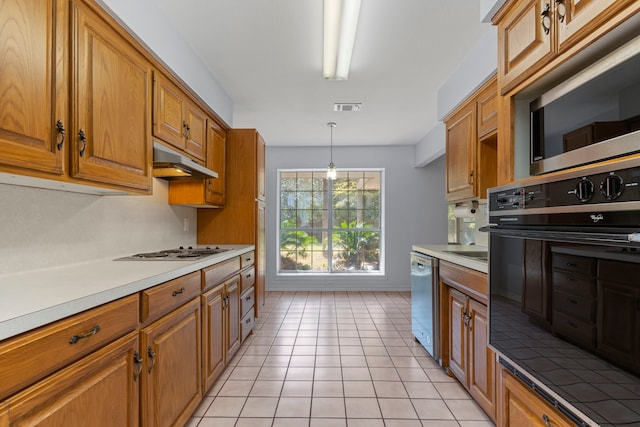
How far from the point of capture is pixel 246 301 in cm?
321

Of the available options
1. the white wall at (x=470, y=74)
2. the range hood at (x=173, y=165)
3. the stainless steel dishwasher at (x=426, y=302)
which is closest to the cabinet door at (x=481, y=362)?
the stainless steel dishwasher at (x=426, y=302)

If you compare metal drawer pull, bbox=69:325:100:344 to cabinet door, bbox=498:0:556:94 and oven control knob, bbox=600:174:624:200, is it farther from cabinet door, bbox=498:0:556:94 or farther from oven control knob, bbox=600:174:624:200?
cabinet door, bbox=498:0:556:94

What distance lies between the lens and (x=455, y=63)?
278 cm

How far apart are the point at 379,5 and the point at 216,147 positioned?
2020 mm

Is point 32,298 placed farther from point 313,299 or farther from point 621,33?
point 313,299

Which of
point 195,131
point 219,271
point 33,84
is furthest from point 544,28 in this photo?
point 195,131

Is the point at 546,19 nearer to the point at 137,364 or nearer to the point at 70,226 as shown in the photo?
the point at 137,364

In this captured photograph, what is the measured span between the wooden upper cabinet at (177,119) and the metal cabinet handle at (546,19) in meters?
2.07

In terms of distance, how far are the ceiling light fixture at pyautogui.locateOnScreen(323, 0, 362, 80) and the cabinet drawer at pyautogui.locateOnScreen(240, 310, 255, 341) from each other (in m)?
2.34

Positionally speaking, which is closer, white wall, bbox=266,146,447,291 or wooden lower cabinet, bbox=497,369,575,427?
wooden lower cabinet, bbox=497,369,575,427

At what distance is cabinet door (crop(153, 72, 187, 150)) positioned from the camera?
2.14 meters

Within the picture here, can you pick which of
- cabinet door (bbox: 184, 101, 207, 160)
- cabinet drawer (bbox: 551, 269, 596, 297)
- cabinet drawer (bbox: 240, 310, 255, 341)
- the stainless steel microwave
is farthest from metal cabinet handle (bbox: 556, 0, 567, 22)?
cabinet drawer (bbox: 240, 310, 255, 341)

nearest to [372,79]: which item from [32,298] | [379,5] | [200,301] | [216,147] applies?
[379,5]

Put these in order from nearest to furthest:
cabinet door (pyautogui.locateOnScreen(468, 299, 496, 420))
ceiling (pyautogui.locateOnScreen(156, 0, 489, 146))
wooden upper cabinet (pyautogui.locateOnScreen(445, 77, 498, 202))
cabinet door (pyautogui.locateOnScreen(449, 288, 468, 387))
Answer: cabinet door (pyautogui.locateOnScreen(468, 299, 496, 420))
ceiling (pyautogui.locateOnScreen(156, 0, 489, 146))
cabinet door (pyautogui.locateOnScreen(449, 288, 468, 387))
wooden upper cabinet (pyautogui.locateOnScreen(445, 77, 498, 202))
